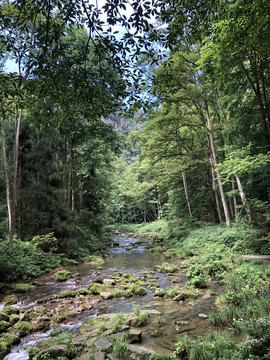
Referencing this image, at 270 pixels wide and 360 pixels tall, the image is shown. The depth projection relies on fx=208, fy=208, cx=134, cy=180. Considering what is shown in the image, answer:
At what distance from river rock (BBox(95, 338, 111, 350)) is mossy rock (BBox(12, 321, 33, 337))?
222 centimetres

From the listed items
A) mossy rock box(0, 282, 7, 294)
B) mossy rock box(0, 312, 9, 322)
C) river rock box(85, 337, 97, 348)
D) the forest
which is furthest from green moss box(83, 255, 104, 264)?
river rock box(85, 337, 97, 348)

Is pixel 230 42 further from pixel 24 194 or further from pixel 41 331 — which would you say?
pixel 24 194

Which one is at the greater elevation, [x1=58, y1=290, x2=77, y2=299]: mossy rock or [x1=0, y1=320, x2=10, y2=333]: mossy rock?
[x1=0, y1=320, x2=10, y2=333]: mossy rock

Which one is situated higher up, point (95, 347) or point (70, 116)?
point (70, 116)

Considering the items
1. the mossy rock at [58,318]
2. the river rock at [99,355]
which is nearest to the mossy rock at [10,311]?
the mossy rock at [58,318]

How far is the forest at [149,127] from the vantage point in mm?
3334

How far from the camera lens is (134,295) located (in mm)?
7832

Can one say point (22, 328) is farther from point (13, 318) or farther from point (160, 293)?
point (160, 293)

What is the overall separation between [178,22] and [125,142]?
15.1 metres

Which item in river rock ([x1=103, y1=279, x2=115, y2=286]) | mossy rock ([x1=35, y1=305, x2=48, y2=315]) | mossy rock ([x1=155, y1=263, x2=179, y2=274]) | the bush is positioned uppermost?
the bush

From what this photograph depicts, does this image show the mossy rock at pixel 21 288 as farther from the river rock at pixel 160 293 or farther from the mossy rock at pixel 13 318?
the river rock at pixel 160 293

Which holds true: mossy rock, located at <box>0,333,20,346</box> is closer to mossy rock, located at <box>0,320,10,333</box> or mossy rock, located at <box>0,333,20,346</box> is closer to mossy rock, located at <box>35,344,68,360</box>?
mossy rock, located at <box>0,320,10,333</box>

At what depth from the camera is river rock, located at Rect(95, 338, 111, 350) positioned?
13.5ft

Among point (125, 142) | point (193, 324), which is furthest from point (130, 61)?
point (125, 142)
